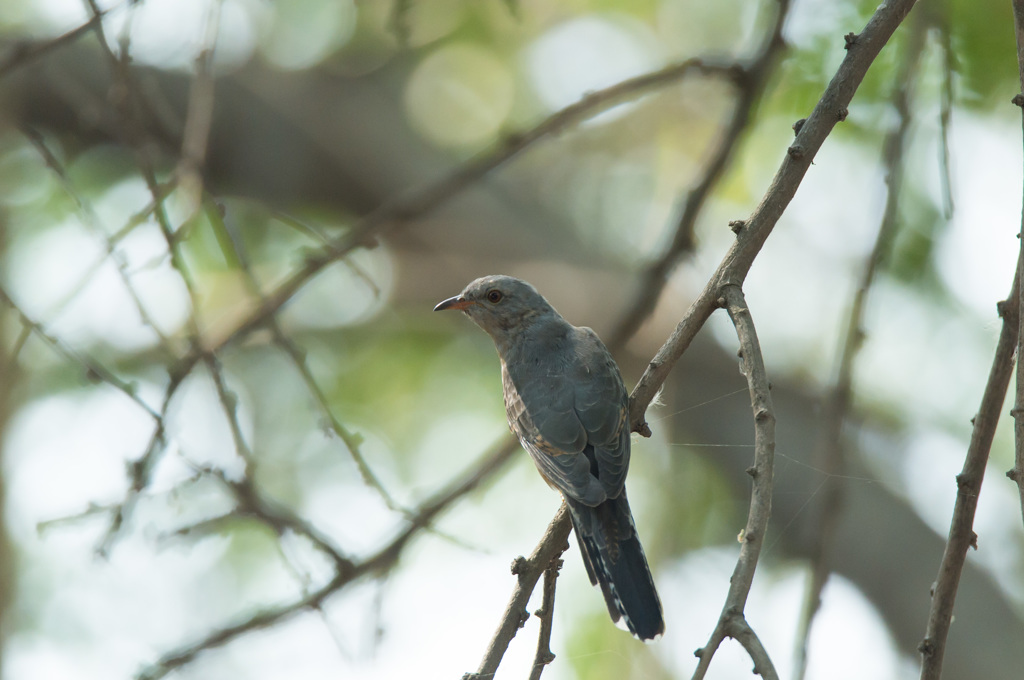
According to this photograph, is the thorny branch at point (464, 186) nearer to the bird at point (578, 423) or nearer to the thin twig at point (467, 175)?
the thin twig at point (467, 175)

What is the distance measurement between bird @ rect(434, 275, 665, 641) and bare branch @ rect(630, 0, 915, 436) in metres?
0.98

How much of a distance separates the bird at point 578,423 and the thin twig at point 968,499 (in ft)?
3.90

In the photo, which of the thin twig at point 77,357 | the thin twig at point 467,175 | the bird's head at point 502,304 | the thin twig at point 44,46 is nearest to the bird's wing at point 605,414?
the bird's head at point 502,304

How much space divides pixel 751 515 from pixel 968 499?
983 mm

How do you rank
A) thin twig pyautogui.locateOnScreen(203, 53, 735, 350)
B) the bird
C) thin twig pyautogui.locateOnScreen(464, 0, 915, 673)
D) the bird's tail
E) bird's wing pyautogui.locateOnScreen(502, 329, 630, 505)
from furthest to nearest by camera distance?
thin twig pyautogui.locateOnScreen(203, 53, 735, 350) → bird's wing pyautogui.locateOnScreen(502, 329, 630, 505) → the bird → the bird's tail → thin twig pyautogui.locateOnScreen(464, 0, 915, 673)

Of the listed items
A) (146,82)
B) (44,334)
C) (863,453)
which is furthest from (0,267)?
(863,453)

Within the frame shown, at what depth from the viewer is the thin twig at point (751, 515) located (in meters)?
2.12

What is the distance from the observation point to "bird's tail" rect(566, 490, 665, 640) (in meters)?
3.71

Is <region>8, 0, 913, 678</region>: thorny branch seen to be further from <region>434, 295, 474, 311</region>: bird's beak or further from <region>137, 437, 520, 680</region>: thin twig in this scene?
<region>434, 295, 474, 311</region>: bird's beak

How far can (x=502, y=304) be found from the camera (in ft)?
18.3

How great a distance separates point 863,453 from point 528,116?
5139 mm

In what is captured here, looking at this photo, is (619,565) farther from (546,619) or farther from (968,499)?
(968,499)

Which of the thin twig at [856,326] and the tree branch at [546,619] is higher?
the thin twig at [856,326]

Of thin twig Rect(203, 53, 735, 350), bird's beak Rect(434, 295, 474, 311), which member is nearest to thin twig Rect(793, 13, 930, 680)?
thin twig Rect(203, 53, 735, 350)
